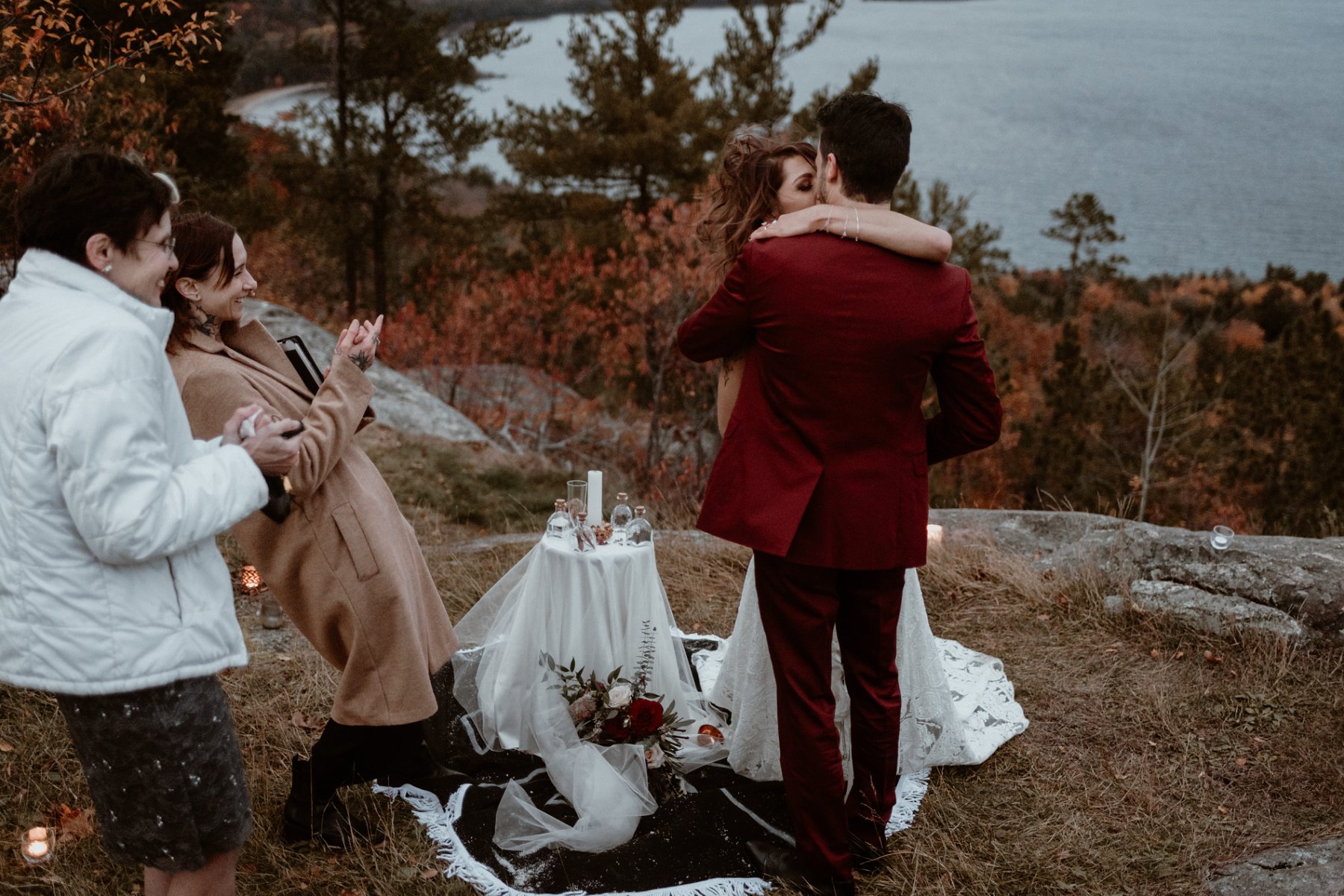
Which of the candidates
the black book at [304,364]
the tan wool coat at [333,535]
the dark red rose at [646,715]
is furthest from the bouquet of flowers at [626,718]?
the black book at [304,364]

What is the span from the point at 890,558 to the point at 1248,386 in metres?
13.6

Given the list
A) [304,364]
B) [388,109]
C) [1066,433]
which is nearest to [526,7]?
[388,109]

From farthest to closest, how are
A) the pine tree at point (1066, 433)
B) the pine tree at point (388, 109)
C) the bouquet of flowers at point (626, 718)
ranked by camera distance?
the pine tree at point (388, 109)
the pine tree at point (1066, 433)
the bouquet of flowers at point (626, 718)

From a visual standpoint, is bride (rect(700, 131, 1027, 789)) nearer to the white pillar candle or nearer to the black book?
the white pillar candle

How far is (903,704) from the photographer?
3617mm

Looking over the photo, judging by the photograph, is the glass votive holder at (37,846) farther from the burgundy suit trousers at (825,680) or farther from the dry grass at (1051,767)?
the burgundy suit trousers at (825,680)

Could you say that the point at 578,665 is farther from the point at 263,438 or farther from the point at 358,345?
the point at 263,438

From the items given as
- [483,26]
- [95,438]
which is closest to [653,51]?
[483,26]

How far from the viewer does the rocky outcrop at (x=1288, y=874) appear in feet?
9.79

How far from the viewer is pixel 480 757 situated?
3.64m

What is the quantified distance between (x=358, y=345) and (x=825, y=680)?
1.59 meters

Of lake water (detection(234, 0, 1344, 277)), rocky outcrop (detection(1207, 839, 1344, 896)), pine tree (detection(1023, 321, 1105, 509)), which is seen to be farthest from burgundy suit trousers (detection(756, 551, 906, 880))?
lake water (detection(234, 0, 1344, 277))

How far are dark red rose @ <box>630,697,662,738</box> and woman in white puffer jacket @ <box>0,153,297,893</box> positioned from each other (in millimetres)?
1443

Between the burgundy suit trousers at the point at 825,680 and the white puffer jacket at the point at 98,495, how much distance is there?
1.42m
